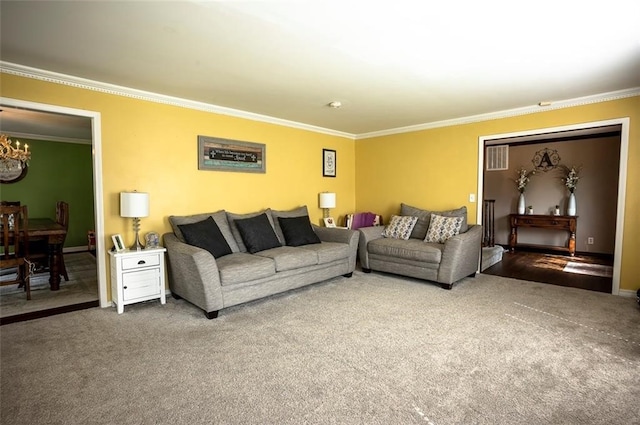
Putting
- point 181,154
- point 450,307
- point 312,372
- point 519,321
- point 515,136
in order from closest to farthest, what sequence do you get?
point 312,372 → point 519,321 → point 450,307 → point 181,154 → point 515,136

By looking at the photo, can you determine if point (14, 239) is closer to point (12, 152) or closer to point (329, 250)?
point (12, 152)

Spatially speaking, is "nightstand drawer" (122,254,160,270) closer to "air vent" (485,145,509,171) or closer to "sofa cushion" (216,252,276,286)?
"sofa cushion" (216,252,276,286)

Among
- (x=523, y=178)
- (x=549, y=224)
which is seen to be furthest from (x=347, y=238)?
(x=523, y=178)

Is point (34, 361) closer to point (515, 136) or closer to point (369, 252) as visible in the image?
point (369, 252)

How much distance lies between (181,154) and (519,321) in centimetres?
401

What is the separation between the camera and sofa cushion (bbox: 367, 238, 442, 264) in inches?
164

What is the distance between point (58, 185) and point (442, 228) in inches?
291

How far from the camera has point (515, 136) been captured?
455 cm

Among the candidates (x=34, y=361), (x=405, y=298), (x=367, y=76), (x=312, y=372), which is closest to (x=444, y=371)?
(x=312, y=372)

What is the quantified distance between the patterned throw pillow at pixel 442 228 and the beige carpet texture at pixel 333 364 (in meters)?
1.11

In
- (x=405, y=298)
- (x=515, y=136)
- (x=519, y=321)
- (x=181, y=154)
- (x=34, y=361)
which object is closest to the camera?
(x=34, y=361)

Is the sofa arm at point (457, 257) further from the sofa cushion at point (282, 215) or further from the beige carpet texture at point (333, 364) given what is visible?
the sofa cushion at point (282, 215)

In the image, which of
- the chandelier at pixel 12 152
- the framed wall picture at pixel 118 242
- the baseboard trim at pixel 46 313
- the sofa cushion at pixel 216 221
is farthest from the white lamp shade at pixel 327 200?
the chandelier at pixel 12 152

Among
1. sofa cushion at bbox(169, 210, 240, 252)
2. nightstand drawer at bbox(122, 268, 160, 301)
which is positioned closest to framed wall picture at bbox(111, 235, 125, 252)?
nightstand drawer at bbox(122, 268, 160, 301)
